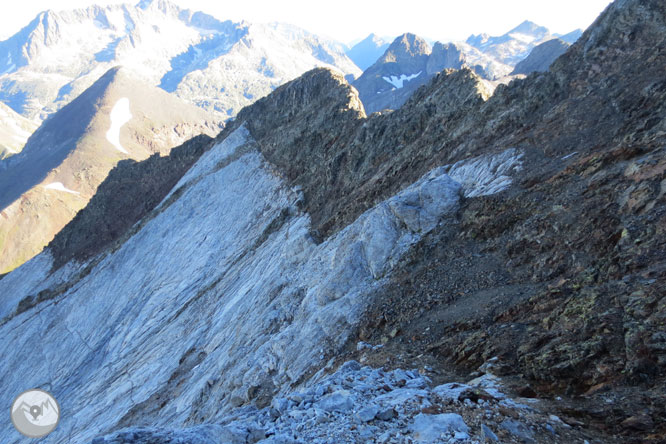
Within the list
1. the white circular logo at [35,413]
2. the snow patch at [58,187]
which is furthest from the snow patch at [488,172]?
the snow patch at [58,187]

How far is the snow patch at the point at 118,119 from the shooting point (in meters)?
169

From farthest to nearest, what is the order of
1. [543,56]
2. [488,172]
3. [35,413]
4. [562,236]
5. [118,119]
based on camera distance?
[118,119] → [543,56] → [488,172] → [35,413] → [562,236]

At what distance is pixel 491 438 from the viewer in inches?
247

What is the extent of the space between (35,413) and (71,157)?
168 m

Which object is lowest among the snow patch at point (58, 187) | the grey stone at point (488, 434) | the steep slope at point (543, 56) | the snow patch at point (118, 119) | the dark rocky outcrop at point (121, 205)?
the grey stone at point (488, 434)

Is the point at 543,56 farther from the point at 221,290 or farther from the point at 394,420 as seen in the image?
the point at 394,420

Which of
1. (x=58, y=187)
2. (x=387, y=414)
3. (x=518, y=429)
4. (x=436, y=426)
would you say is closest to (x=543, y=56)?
(x=518, y=429)

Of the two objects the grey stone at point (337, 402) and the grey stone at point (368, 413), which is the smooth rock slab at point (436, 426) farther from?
the grey stone at point (337, 402)

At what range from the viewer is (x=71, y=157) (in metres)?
153

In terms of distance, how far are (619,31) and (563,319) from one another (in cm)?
1802

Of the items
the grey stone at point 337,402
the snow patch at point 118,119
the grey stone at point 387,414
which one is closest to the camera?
the grey stone at point 387,414

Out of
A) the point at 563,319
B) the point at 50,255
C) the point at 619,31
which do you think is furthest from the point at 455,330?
the point at 50,255

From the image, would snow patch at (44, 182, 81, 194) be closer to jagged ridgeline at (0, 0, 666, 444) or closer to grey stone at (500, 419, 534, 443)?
jagged ridgeline at (0, 0, 666, 444)

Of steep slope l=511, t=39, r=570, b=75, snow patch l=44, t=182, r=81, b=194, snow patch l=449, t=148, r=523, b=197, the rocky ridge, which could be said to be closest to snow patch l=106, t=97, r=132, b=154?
snow patch l=44, t=182, r=81, b=194
